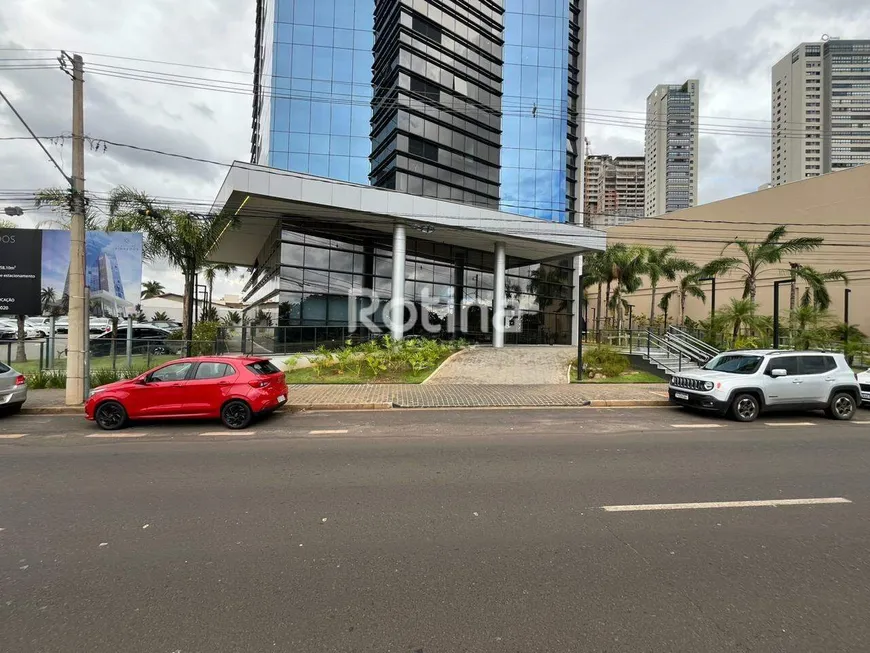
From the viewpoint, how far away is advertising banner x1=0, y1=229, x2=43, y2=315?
1329cm

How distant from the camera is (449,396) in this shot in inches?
476

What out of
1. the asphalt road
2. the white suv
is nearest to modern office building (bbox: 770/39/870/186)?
the white suv

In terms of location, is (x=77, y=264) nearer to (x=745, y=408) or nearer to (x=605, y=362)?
(x=745, y=408)

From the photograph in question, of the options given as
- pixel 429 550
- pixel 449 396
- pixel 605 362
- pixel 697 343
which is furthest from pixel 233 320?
pixel 429 550

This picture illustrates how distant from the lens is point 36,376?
13.6 metres

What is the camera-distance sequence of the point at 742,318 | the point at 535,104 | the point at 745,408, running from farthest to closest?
the point at 535,104
the point at 742,318
the point at 745,408

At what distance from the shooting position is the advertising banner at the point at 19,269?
523 inches

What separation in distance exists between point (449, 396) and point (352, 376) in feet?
14.8

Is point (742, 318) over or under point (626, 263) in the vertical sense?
under

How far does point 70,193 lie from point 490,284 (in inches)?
831

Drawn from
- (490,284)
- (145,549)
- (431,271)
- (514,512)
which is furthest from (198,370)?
(490,284)

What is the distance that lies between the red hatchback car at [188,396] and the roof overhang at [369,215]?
10112 mm

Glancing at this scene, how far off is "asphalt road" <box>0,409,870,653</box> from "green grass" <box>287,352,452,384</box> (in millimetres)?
7681

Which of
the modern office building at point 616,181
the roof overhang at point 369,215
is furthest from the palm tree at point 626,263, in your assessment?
the modern office building at point 616,181
